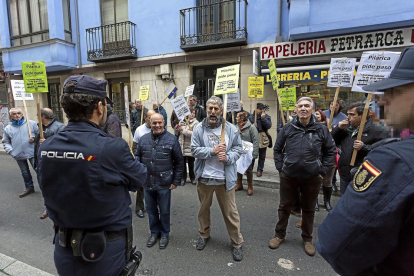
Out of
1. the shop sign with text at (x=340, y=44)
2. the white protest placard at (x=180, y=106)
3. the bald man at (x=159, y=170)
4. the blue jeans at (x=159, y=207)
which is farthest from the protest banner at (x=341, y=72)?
the shop sign with text at (x=340, y=44)

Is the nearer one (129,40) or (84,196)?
(84,196)

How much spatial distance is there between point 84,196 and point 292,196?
2562mm

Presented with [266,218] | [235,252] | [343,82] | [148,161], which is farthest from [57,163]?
[343,82]

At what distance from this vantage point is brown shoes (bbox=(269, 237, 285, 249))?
3180 millimetres

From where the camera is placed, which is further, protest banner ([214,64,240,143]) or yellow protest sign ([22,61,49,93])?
yellow protest sign ([22,61,49,93])

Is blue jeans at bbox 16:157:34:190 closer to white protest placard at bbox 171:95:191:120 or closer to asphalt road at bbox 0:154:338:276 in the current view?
asphalt road at bbox 0:154:338:276

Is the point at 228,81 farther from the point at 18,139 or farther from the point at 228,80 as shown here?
the point at 18,139

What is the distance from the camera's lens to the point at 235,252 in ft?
9.83

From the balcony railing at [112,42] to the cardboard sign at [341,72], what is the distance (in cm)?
810

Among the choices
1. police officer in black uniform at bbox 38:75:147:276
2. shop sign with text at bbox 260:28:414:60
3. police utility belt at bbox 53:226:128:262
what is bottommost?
police utility belt at bbox 53:226:128:262

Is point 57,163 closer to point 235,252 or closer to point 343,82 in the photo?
point 235,252

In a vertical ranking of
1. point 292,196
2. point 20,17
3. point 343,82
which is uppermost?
point 20,17

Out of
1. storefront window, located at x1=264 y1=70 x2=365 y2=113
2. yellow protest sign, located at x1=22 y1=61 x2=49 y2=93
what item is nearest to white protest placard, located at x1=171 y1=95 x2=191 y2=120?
yellow protest sign, located at x1=22 y1=61 x2=49 y2=93

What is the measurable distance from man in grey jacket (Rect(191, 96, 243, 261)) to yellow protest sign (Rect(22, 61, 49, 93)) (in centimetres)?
278
